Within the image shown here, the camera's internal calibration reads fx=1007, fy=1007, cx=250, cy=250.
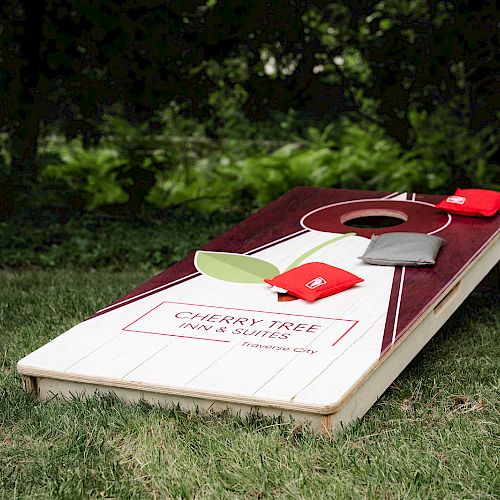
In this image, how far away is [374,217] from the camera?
5.44 m

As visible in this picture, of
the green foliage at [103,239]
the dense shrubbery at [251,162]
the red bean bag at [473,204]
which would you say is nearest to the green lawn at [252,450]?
the red bean bag at [473,204]

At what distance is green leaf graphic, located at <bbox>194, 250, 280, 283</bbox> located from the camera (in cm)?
429

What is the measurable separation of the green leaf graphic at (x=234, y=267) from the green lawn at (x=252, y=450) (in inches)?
32.2

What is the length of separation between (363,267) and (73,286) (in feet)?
5.98

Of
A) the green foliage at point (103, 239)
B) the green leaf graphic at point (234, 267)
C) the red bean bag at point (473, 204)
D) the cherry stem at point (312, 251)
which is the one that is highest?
the red bean bag at point (473, 204)

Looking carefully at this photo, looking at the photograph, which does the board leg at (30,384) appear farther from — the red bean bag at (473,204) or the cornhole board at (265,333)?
the red bean bag at (473,204)

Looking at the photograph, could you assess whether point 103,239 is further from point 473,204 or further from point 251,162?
point 473,204

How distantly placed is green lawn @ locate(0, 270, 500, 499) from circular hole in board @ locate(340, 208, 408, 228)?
150 centimetres

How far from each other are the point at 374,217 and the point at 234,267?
4.18ft

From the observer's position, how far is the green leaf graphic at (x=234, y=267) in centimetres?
429

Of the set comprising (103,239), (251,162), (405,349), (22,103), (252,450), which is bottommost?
(103,239)

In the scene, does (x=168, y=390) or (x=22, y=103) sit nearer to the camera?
(x=168, y=390)

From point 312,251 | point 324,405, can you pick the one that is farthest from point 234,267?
point 324,405

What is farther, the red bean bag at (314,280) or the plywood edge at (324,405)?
the red bean bag at (314,280)
